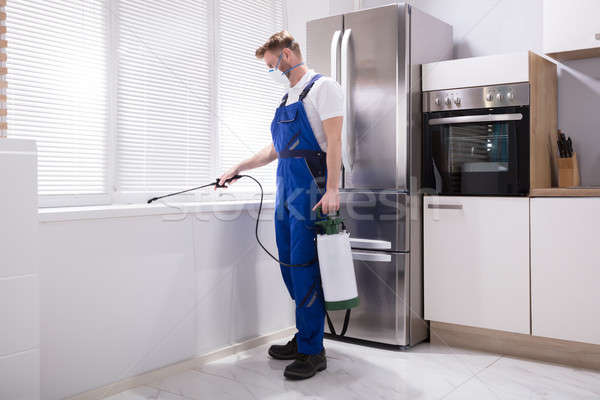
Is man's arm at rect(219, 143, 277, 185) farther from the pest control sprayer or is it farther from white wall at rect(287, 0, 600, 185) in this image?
white wall at rect(287, 0, 600, 185)

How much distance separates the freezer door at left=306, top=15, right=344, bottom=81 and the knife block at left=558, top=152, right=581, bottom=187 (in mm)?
1260

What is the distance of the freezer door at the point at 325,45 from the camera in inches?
111

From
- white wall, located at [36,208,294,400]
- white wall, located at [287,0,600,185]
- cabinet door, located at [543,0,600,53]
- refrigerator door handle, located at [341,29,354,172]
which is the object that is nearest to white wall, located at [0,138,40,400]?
white wall, located at [36,208,294,400]

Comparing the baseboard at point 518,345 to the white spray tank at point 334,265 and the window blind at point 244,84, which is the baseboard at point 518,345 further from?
the window blind at point 244,84

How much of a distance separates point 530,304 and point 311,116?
1367 mm

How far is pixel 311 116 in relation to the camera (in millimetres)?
2400

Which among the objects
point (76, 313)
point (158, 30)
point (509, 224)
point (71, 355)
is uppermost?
point (158, 30)

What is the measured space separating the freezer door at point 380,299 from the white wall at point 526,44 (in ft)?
3.66

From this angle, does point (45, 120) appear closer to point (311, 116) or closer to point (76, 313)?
point (76, 313)

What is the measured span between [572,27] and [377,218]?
1.32 m

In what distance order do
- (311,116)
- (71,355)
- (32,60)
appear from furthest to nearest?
(311,116)
(32,60)
(71,355)

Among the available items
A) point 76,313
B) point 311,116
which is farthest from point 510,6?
point 76,313

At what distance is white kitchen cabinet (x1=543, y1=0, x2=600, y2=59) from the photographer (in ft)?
8.25

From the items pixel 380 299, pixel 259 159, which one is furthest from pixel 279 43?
pixel 380 299
